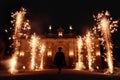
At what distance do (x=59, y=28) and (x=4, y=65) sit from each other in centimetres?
2090

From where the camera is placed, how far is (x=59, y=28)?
194 feet

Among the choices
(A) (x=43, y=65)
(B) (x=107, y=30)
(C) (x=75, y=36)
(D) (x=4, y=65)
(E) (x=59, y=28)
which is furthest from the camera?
(E) (x=59, y=28)

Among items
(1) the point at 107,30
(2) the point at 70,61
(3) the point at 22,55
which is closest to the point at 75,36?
(2) the point at 70,61

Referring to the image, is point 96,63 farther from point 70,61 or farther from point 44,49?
point 44,49

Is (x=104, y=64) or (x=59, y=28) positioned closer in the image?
(x=104, y=64)

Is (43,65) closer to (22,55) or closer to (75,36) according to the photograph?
(22,55)

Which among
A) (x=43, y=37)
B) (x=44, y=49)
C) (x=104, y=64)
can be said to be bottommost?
(x=104, y=64)

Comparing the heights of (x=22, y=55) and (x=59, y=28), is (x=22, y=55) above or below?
below

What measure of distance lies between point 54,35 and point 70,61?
9034 mm

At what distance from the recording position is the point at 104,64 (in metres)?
54.3

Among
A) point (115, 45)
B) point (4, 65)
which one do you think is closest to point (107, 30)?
point (4, 65)

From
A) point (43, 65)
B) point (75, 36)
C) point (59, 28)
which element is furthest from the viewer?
point (59, 28)

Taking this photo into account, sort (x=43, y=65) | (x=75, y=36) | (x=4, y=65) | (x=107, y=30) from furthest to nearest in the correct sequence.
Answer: (x=75, y=36) → (x=43, y=65) → (x=4, y=65) → (x=107, y=30)

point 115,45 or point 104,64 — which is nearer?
point 104,64
